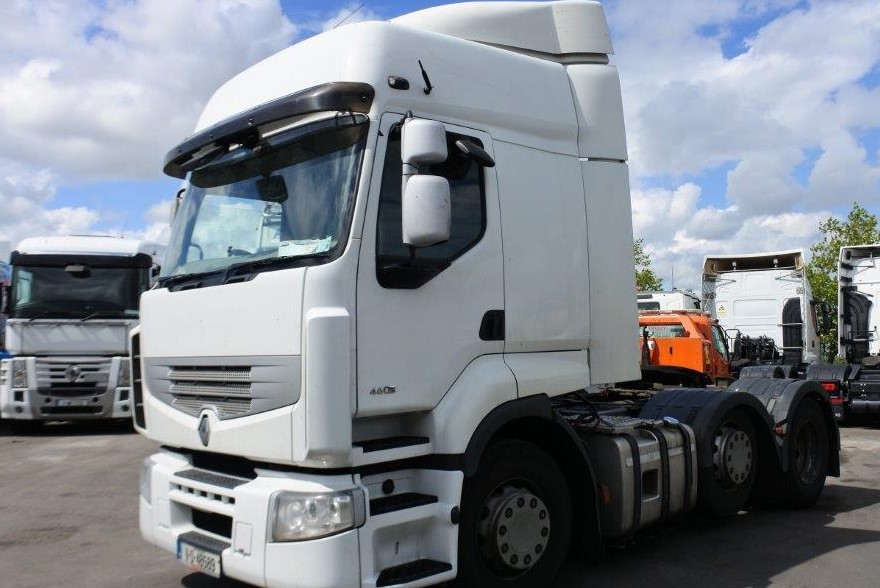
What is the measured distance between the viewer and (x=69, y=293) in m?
12.6

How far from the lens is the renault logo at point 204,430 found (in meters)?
4.32

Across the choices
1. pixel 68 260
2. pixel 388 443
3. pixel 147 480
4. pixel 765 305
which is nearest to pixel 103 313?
pixel 68 260

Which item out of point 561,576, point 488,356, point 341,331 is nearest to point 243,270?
point 341,331

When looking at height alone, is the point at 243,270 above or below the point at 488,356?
above

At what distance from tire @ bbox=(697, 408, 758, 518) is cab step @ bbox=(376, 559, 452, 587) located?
2.92 metres

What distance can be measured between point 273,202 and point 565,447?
234 centimetres

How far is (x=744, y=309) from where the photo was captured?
20078 millimetres

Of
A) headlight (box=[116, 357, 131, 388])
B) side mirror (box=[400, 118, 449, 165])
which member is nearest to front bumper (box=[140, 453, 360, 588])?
side mirror (box=[400, 118, 449, 165])

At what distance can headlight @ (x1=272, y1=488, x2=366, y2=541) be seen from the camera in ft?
12.2

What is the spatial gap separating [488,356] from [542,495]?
36.5 inches

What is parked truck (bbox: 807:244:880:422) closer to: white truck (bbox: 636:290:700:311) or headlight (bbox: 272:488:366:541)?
white truck (bbox: 636:290:700:311)

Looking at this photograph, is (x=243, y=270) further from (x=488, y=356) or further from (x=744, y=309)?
(x=744, y=309)

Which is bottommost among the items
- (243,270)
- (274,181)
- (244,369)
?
(244,369)

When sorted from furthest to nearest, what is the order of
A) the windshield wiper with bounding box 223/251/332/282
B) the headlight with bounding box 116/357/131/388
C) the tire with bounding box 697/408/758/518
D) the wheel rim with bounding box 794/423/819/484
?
the headlight with bounding box 116/357/131/388 < the wheel rim with bounding box 794/423/819/484 < the tire with bounding box 697/408/758/518 < the windshield wiper with bounding box 223/251/332/282
